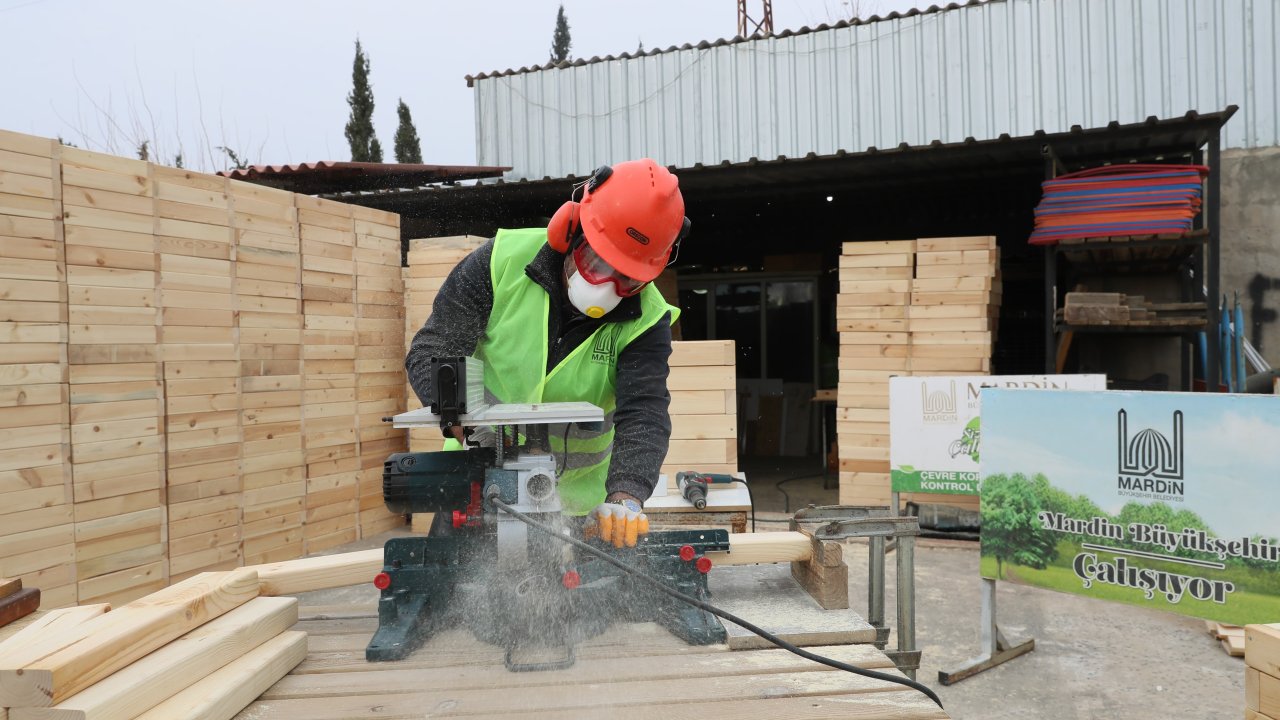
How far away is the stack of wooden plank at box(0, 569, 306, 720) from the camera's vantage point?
146 cm

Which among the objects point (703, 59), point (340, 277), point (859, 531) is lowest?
point (859, 531)

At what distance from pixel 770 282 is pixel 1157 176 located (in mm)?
6044

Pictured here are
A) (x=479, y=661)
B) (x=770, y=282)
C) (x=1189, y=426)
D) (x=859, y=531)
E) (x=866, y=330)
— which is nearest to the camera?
(x=479, y=661)

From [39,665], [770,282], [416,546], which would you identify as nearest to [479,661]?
[416,546]

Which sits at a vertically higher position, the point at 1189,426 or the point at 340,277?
the point at 340,277

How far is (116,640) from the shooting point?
166cm

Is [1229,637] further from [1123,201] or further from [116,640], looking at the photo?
[116,640]

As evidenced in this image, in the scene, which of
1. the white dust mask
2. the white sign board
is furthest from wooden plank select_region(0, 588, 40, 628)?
the white sign board

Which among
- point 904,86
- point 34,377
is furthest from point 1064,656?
point 904,86

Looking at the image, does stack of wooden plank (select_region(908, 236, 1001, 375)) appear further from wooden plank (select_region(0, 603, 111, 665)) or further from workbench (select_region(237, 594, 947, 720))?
wooden plank (select_region(0, 603, 111, 665))

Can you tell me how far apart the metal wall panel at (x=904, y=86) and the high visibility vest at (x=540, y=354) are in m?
8.04

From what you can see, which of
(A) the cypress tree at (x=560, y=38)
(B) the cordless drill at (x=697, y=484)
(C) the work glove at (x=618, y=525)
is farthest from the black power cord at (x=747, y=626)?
(A) the cypress tree at (x=560, y=38)

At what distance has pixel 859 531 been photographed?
2891 millimetres

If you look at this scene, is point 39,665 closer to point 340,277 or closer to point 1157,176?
point 340,277
